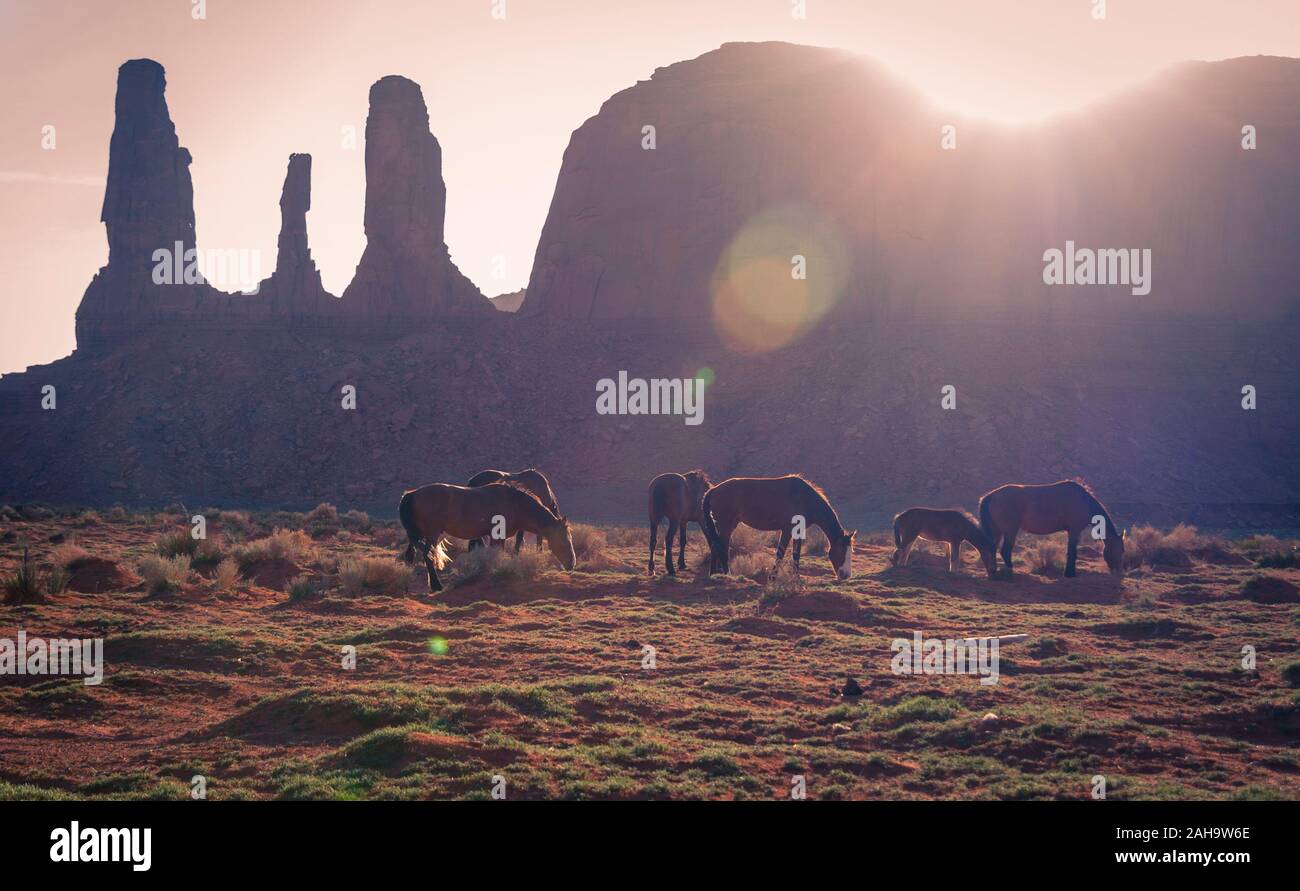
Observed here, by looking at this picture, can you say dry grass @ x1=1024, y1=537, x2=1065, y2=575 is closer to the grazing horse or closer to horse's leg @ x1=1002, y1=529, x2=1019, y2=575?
horse's leg @ x1=1002, y1=529, x2=1019, y2=575

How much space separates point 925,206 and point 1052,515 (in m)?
59.4

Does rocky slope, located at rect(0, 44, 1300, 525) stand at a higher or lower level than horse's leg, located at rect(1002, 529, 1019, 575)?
higher

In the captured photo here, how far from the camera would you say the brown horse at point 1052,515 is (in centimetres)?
2512

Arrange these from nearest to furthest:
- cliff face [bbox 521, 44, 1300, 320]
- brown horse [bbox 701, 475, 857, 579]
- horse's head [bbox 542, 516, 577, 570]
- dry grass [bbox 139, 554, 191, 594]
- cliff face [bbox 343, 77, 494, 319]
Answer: dry grass [bbox 139, 554, 191, 594]
horse's head [bbox 542, 516, 577, 570]
brown horse [bbox 701, 475, 857, 579]
cliff face [bbox 343, 77, 494, 319]
cliff face [bbox 521, 44, 1300, 320]

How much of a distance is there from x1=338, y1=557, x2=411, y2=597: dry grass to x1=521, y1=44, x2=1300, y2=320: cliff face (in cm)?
5837

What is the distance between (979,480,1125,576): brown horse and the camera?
25.1 meters

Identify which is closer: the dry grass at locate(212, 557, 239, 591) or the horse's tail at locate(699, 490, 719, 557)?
the dry grass at locate(212, 557, 239, 591)

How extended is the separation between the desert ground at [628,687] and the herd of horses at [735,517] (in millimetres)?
780

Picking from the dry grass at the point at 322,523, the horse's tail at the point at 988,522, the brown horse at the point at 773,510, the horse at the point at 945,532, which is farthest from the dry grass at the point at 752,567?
the dry grass at the point at 322,523

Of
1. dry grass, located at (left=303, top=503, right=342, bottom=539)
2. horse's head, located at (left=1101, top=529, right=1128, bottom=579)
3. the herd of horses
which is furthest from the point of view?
dry grass, located at (left=303, top=503, right=342, bottom=539)

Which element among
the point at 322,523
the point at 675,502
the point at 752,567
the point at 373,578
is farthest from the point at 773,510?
the point at 322,523

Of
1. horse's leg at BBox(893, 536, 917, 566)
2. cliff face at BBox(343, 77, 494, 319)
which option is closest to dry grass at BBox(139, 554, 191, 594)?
horse's leg at BBox(893, 536, 917, 566)

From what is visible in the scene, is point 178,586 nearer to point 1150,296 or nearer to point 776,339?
point 776,339
